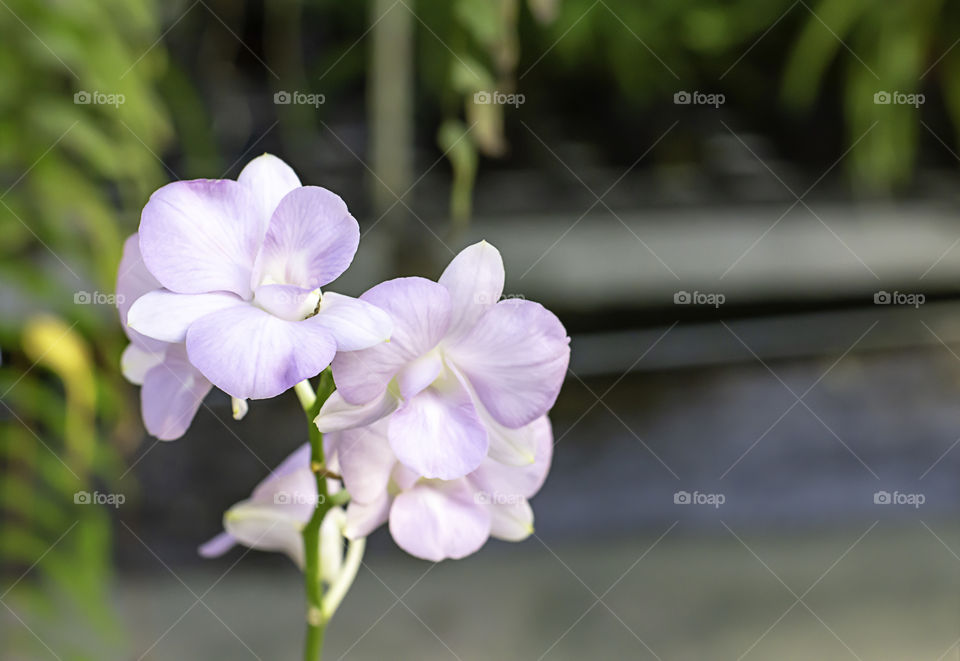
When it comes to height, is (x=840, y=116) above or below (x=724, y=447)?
above

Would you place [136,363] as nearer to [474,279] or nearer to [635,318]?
[474,279]

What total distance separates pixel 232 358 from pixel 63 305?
53cm

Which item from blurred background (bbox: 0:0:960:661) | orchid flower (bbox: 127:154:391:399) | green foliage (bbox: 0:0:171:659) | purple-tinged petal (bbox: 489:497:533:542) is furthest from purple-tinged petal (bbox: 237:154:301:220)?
blurred background (bbox: 0:0:960:661)

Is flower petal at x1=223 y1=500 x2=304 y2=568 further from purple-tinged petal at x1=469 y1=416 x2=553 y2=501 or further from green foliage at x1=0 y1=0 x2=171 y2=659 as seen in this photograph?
green foliage at x1=0 y1=0 x2=171 y2=659

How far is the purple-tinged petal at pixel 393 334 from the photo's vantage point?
21 centimetres

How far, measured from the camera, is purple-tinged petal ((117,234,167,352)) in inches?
9.2

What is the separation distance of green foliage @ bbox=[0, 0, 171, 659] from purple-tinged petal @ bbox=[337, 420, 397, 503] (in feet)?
1.40

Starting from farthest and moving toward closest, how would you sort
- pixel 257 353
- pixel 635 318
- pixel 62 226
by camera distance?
pixel 635 318
pixel 62 226
pixel 257 353

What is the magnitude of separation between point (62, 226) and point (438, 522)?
0.54 metres

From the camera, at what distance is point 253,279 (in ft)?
0.72

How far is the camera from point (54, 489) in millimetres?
772

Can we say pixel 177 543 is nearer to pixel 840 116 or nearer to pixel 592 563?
pixel 592 563

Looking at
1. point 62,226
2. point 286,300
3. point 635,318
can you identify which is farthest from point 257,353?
point 635,318

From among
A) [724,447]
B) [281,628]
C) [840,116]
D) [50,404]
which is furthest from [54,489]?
[840,116]
